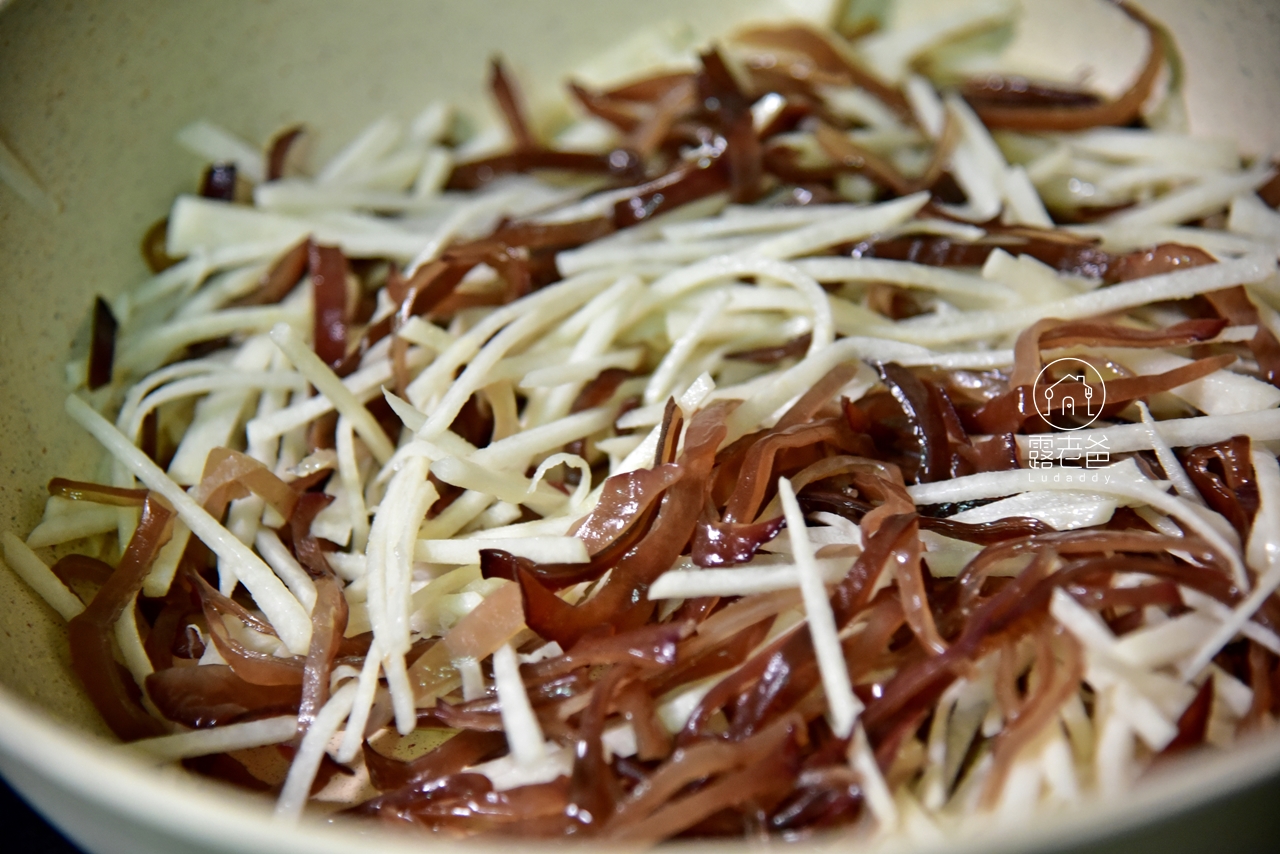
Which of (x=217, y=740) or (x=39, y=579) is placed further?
(x=39, y=579)

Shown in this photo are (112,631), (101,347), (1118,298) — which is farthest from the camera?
(101,347)

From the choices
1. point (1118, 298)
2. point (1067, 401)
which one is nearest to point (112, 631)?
point (1067, 401)

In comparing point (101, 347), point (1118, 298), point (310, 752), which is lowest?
point (310, 752)

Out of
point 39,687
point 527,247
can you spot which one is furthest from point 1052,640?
point 39,687

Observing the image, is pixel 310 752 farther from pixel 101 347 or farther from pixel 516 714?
pixel 101 347

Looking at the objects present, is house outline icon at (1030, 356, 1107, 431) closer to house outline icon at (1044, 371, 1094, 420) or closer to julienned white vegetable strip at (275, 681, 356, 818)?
house outline icon at (1044, 371, 1094, 420)

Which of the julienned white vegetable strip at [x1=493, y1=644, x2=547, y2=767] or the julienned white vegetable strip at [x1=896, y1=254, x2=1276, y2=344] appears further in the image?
the julienned white vegetable strip at [x1=896, y1=254, x2=1276, y2=344]

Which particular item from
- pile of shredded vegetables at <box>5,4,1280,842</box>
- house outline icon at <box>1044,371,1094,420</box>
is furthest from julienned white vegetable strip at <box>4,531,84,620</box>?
house outline icon at <box>1044,371,1094,420</box>
